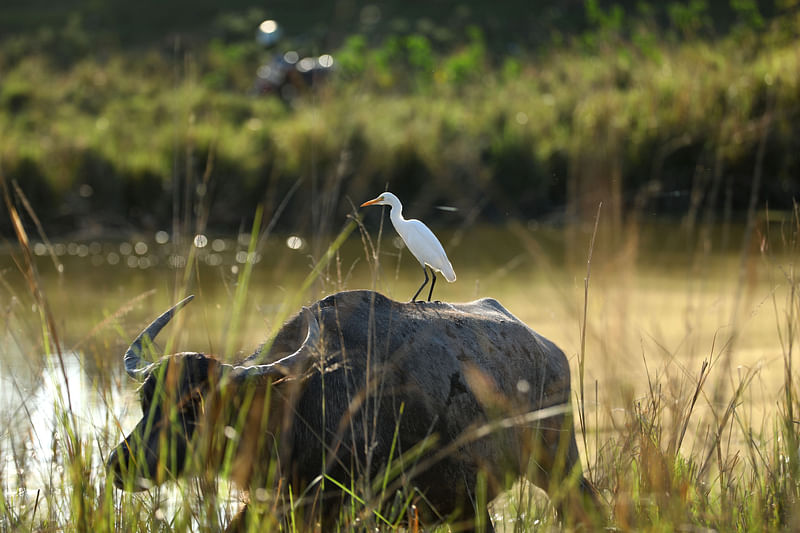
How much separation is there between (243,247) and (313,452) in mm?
8113

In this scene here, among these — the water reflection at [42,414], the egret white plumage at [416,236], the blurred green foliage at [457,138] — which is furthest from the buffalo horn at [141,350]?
the blurred green foliage at [457,138]

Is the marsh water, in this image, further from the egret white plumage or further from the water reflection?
the egret white plumage

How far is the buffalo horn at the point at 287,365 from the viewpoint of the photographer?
306 cm

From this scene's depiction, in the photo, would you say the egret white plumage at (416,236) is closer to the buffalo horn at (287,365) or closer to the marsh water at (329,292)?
the marsh water at (329,292)

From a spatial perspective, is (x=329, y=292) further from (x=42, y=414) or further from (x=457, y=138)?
(x=457, y=138)

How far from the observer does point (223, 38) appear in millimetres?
29891

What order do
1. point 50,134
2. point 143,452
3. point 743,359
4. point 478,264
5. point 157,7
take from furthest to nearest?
point 157,7, point 50,134, point 478,264, point 743,359, point 143,452

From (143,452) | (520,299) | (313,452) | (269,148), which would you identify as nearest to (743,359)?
(520,299)

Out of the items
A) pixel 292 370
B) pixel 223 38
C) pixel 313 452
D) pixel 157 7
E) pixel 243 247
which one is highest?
pixel 157 7

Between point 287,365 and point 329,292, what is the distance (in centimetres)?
122

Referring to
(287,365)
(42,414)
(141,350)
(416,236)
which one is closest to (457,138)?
(42,414)

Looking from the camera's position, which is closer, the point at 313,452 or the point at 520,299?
the point at 313,452

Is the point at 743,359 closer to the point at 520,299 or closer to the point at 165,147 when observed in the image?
the point at 520,299

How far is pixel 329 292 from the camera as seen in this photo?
4.32m
